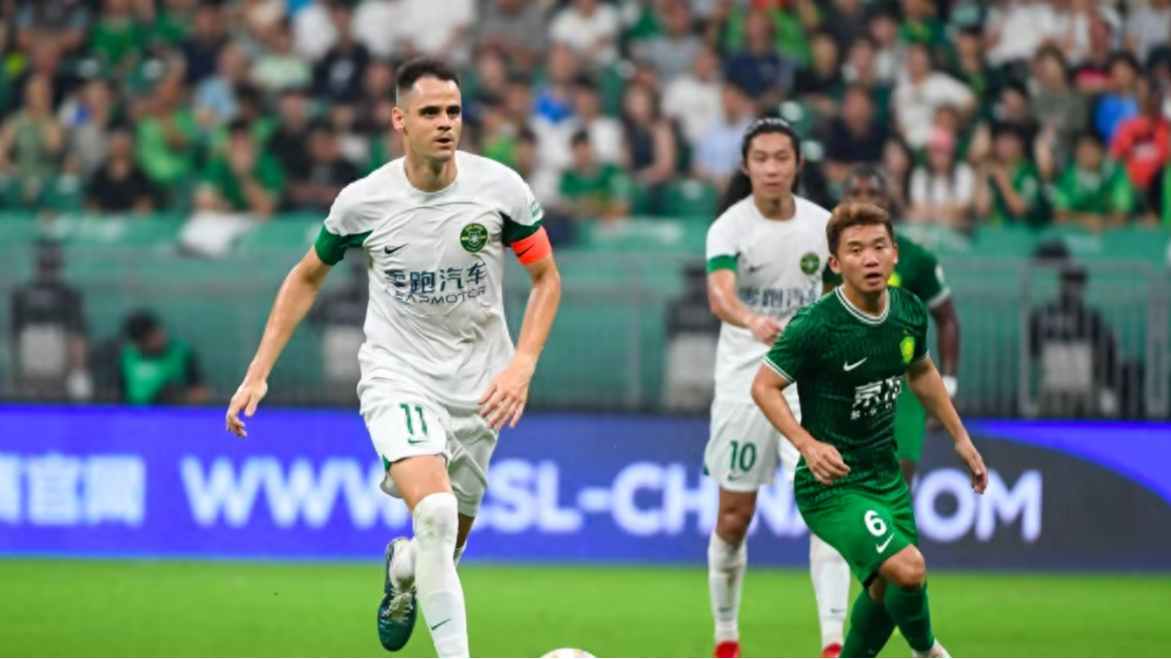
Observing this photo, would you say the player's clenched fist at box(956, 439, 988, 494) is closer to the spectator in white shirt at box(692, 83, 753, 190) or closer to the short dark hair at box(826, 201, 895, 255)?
the short dark hair at box(826, 201, 895, 255)

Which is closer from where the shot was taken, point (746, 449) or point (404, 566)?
point (404, 566)

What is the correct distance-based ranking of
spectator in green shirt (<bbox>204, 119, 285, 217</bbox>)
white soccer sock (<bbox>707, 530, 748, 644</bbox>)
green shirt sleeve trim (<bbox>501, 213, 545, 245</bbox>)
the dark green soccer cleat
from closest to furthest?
1. green shirt sleeve trim (<bbox>501, 213, 545, 245</bbox>)
2. the dark green soccer cleat
3. white soccer sock (<bbox>707, 530, 748, 644</bbox>)
4. spectator in green shirt (<bbox>204, 119, 285, 217</bbox>)

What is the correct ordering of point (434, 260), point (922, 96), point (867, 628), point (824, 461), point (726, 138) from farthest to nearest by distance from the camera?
1. point (922, 96)
2. point (726, 138)
3. point (867, 628)
4. point (434, 260)
5. point (824, 461)

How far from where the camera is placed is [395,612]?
762cm

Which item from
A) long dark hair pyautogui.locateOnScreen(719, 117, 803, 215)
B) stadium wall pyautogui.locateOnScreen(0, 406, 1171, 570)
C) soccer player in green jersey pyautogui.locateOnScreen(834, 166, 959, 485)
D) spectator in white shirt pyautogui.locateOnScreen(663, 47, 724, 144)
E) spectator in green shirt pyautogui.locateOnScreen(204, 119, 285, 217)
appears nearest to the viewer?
long dark hair pyautogui.locateOnScreen(719, 117, 803, 215)

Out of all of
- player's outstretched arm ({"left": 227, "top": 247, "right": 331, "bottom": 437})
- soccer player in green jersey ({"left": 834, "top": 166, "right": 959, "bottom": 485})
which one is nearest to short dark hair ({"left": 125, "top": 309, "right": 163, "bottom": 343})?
soccer player in green jersey ({"left": 834, "top": 166, "right": 959, "bottom": 485})

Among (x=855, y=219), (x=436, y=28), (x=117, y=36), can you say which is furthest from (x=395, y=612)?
(x=117, y=36)

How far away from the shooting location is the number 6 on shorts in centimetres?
706

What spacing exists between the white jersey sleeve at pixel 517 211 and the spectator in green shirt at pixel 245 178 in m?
7.89

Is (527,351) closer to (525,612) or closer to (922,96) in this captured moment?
(525,612)

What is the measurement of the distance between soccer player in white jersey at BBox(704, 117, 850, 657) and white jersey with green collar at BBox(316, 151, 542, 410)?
159 cm

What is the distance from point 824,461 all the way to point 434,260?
5.36 feet

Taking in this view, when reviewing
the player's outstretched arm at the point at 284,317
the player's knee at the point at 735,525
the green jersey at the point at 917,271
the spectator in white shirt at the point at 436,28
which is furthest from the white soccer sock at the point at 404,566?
the spectator in white shirt at the point at 436,28

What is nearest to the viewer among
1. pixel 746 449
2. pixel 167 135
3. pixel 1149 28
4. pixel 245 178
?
pixel 746 449
